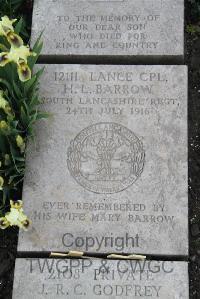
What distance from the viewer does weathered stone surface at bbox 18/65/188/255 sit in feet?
10.4

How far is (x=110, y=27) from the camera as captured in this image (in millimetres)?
3779

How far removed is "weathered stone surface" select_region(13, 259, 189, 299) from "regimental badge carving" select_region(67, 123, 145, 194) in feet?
1.57

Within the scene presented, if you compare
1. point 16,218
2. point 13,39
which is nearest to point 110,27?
point 13,39

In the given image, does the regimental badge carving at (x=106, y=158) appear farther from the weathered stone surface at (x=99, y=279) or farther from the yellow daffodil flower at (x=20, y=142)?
the weathered stone surface at (x=99, y=279)

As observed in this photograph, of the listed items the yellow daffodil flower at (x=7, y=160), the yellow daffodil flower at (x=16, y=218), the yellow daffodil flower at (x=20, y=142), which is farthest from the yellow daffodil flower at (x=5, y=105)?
the yellow daffodil flower at (x=16, y=218)

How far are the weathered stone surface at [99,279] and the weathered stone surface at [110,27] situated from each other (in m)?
1.44

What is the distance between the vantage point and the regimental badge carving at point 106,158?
10.8 ft

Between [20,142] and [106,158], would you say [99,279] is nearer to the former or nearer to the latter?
[106,158]

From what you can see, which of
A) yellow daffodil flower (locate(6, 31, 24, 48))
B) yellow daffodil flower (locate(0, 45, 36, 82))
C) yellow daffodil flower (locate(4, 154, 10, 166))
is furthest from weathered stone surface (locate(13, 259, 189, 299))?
yellow daffodil flower (locate(6, 31, 24, 48))

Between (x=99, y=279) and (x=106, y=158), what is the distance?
74cm

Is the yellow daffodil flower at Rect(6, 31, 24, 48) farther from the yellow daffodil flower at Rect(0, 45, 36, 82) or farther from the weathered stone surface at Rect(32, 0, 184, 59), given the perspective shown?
the weathered stone surface at Rect(32, 0, 184, 59)

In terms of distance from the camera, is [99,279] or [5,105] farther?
[5,105]

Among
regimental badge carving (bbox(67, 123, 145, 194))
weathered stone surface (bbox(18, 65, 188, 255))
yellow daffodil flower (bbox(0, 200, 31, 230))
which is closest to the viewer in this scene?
yellow daffodil flower (bbox(0, 200, 31, 230))

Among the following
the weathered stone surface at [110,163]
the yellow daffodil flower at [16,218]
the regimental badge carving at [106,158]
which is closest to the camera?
the yellow daffodil flower at [16,218]
